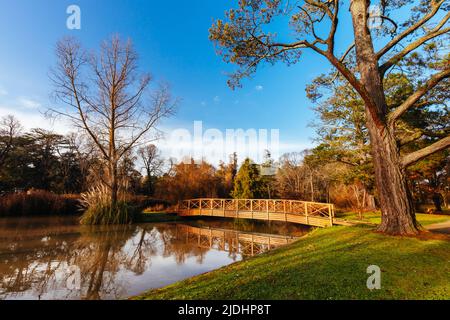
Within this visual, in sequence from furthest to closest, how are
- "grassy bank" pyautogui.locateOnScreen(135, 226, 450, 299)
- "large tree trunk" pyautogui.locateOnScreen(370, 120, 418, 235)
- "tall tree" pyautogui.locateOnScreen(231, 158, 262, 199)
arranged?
"tall tree" pyautogui.locateOnScreen(231, 158, 262, 199)
"large tree trunk" pyautogui.locateOnScreen(370, 120, 418, 235)
"grassy bank" pyautogui.locateOnScreen(135, 226, 450, 299)

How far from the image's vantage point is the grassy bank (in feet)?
8.17

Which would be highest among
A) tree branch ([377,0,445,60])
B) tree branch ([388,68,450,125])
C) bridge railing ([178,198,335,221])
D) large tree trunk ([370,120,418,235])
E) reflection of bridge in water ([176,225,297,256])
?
tree branch ([377,0,445,60])

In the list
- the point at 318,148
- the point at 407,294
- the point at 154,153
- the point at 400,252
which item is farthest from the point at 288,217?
the point at 154,153

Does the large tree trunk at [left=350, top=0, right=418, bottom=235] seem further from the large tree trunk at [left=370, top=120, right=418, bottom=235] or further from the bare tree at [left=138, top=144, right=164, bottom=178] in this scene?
the bare tree at [left=138, top=144, right=164, bottom=178]

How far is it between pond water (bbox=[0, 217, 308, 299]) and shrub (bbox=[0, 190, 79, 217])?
18.6 ft

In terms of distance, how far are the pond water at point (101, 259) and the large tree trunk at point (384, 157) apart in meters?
3.89

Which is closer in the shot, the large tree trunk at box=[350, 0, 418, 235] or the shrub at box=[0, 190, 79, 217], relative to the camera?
the large tree trunk at box=[350, 0, 418, 235]

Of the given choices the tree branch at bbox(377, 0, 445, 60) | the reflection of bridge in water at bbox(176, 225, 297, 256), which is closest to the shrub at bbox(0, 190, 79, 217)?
the reflection of bridge in water at bbox(176, 225, 297, 256)

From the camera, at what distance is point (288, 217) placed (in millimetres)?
11836

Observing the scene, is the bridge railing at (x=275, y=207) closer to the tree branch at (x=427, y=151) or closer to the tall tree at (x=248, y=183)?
the tall tree at (x=248, y=183)

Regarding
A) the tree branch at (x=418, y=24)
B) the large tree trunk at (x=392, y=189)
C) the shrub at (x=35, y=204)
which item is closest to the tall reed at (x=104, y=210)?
the shrub at (x=35, y=204)

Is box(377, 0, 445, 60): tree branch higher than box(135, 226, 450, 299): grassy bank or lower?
higher
